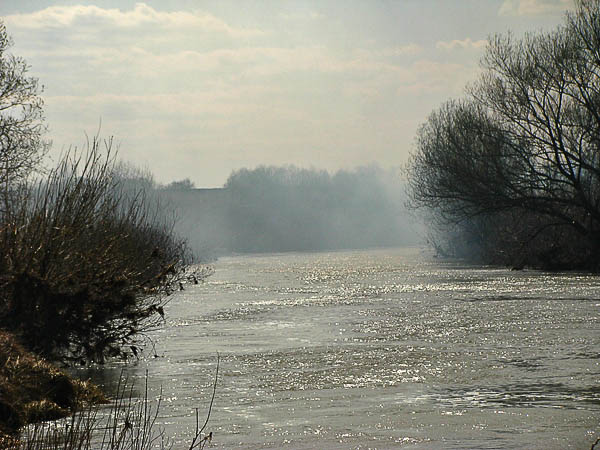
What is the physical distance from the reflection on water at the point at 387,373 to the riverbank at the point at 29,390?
1204mm

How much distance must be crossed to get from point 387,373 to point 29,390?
580cm

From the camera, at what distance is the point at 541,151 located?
4606 centimetres

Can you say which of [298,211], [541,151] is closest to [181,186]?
[298,211]

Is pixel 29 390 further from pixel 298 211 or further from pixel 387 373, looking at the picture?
pixel 298 211

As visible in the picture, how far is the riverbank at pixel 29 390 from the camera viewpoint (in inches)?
416

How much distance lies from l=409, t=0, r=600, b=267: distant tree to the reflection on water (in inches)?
650

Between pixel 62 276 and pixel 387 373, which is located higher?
pixel 62 276

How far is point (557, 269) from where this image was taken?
50.2m

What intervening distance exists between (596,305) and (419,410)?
653 inches

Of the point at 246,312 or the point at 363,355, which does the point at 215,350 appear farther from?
the point at 246,312

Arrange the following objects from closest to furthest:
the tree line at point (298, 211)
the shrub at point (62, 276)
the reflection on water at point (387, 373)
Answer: the reflection on water at point (387, 373), the shrub at point (62, 276), the tree line at point (298, 211)

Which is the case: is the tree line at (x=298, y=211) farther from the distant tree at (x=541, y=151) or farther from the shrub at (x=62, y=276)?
the shrub at (x=62, y=276)

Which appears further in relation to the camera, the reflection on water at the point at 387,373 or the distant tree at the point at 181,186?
the distant tree at the point at 181,186

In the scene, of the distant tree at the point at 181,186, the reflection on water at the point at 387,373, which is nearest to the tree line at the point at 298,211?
the distant tree at the point at 181,186
